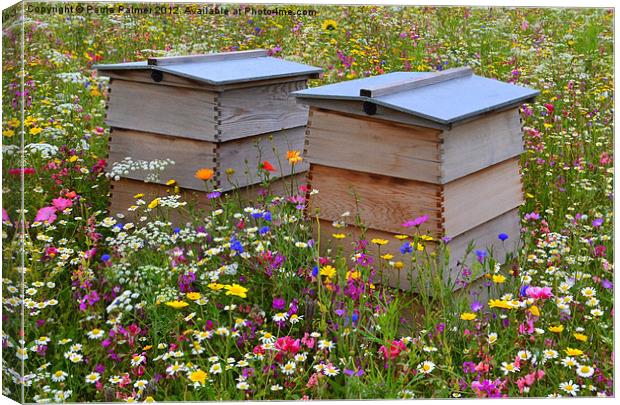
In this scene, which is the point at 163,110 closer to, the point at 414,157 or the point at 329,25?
the point at 329,25

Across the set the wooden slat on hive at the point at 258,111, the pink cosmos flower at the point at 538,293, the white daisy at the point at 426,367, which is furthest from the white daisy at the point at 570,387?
the wooden slat on hive at the point at 258,111

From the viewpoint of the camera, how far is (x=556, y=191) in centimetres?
477

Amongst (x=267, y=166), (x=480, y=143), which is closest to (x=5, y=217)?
(x=267, y=166)

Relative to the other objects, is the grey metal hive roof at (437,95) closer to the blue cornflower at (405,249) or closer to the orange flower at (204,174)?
the blue cornflower at (405,249)

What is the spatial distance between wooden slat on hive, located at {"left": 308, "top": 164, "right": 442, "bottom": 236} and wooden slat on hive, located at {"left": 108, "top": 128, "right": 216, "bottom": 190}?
65cm

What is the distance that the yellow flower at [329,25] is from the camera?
4809 mm

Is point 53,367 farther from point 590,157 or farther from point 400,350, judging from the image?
point 590,157

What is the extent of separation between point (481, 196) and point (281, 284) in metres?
0.93

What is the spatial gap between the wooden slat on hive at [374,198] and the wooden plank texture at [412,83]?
334 millimetres

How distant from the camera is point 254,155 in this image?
4.56 metres

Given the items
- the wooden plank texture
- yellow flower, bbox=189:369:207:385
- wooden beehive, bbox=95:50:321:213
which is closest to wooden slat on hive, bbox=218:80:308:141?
wooden beehive, bbox=95:50:321:213

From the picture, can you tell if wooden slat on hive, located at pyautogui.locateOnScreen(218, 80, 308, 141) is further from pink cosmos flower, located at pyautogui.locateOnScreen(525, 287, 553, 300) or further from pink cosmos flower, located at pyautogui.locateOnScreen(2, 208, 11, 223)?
pink cosmos flower, located at pyautogui.locateOnScreen(525, 287, 553, 300)

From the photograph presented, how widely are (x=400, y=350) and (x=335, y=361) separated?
0.79 feet

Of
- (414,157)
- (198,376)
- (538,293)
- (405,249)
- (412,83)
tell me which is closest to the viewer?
(198,376)
